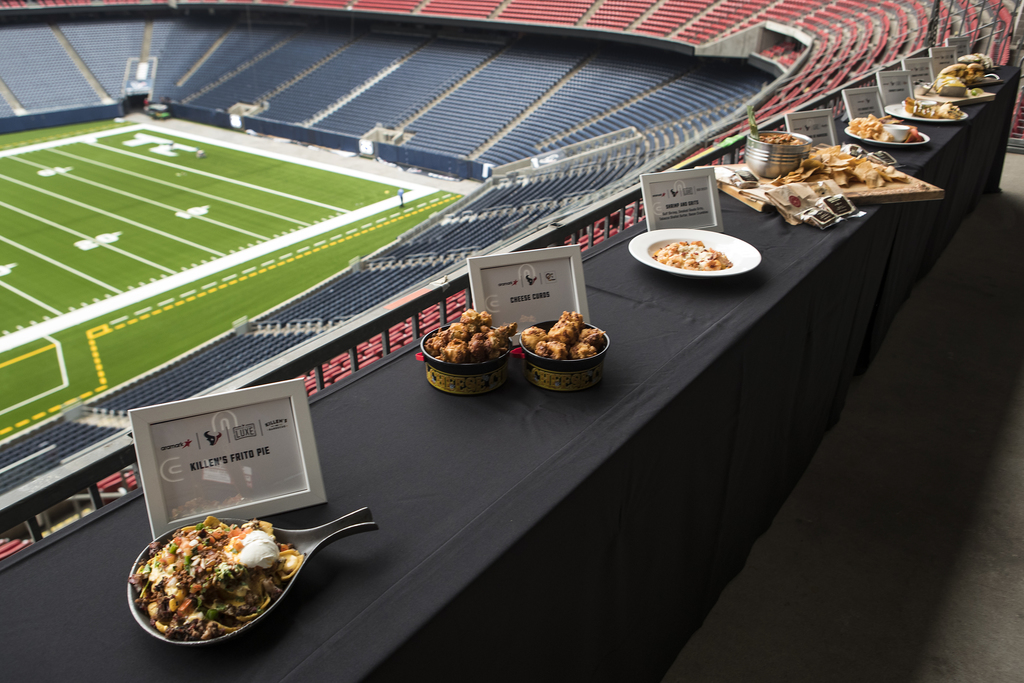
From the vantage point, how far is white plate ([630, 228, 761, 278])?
2637mm

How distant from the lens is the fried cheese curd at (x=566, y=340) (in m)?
1.94

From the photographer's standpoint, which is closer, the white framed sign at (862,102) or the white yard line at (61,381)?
the white framed sign at (862,102)

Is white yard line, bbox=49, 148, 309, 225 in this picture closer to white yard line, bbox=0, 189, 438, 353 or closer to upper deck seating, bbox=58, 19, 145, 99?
white yard line, bbox=0, 189, 438, 353

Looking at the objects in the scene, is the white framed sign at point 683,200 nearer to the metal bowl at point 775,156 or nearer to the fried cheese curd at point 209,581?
the metal bowl at point 775,156

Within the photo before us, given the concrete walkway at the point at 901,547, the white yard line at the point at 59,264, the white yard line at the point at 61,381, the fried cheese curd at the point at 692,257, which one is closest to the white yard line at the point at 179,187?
the white yard line at the point at 59,264

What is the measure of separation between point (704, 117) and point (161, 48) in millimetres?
27012

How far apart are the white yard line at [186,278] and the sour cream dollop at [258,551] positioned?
14563mm

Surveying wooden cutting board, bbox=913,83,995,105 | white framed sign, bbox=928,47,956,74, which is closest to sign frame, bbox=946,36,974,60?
white framed sign, bbox=928,47,956,74

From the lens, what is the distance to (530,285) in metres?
2.12

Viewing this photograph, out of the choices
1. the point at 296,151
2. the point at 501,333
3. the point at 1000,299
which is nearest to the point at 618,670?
the point at 501,333

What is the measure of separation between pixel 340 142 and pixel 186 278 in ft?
35.1

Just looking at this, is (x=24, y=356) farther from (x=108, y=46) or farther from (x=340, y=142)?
(x=108, y=46)

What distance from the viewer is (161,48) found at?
109 feet

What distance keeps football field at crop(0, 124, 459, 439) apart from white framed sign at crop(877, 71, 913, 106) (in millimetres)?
11834
